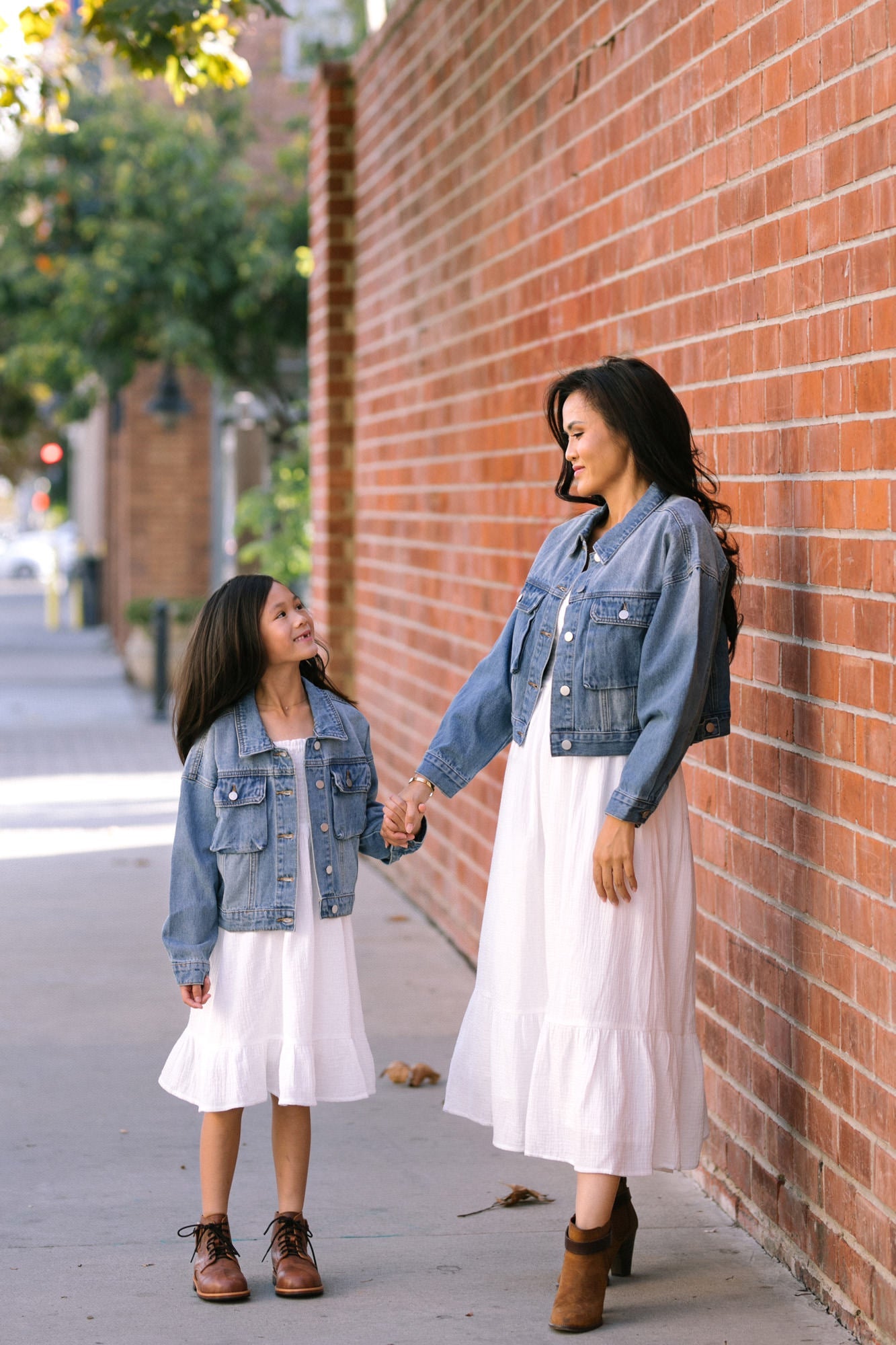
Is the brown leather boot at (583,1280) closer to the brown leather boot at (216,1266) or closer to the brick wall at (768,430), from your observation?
the brick wall at (768,430)

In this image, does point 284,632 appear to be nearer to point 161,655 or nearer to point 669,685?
point 669,685

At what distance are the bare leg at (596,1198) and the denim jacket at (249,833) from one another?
2.53 feet

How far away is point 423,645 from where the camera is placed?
8.35 metres

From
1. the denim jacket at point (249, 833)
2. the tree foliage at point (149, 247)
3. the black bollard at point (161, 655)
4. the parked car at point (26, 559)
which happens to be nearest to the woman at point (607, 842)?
the denim jacket at point (249, 833)

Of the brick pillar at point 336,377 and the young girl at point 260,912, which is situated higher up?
the brick pillar at point 336,377

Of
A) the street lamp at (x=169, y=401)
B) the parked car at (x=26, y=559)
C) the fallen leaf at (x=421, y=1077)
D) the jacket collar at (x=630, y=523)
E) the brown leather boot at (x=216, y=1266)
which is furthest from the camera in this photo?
the parked car at (x=26, y=559)

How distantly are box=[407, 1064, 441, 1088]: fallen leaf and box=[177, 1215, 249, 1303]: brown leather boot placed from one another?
1.67 meters

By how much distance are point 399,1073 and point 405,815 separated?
1909 mm

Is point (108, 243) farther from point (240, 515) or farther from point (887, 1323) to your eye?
point (887, 1323)

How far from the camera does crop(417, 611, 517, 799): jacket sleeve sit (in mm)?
4152

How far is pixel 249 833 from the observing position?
13.0 feet

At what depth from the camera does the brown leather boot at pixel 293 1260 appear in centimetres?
399

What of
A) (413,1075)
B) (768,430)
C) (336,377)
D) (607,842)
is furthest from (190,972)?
(336,377)

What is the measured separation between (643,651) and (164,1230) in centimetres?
189
